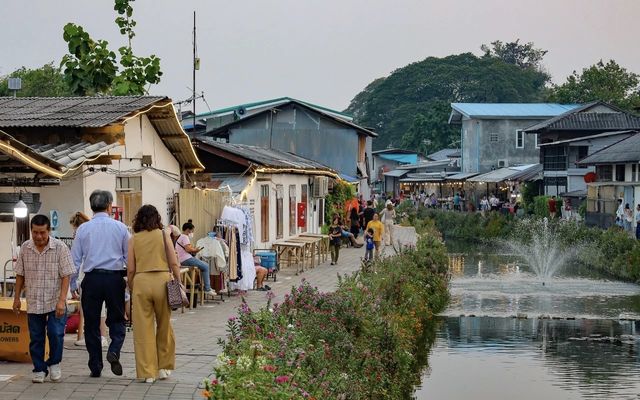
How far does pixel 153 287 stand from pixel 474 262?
3155 centimetres

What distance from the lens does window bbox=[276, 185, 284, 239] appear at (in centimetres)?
2980

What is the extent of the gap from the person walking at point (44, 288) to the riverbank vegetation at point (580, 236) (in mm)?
25539

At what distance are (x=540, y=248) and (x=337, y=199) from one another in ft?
30.1

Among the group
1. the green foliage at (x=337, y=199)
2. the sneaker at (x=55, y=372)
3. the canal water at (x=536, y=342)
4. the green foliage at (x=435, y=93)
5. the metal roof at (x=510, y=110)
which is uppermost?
the green foliage at (x=435, y=93)

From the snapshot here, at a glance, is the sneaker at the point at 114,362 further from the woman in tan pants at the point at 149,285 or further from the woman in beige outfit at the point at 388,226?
the woman in beige outfit at the point at 388,226

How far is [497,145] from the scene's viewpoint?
78.7 meters

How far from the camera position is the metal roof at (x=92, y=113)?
53.7 ft

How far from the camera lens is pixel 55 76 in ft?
198

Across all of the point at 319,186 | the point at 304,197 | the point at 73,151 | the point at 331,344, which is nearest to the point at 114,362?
the point at 331,344

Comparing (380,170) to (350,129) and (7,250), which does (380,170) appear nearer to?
(350,129)

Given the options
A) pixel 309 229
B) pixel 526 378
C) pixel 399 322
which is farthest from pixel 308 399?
pixel 309 229

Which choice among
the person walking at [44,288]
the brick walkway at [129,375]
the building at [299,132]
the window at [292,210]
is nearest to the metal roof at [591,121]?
the building at [299,132]

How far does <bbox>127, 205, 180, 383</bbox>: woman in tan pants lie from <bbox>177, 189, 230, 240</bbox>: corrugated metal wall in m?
10.2

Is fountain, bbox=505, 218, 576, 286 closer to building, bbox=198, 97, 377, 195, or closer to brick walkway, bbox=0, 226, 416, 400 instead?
building, bbox=198, 97, 377, 195
